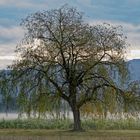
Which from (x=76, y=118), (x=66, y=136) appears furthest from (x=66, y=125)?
(x=66, y=136)

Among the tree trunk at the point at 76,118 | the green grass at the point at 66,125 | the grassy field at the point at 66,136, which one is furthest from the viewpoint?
the green grass at the point at 66,125

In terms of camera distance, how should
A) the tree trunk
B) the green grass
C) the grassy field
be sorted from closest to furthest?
the grassy field, the tree trunk, the green grass

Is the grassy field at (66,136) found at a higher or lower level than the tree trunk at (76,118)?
lower

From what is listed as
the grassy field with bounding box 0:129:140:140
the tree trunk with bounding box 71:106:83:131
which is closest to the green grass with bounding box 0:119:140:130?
the tree trunk with bounding box 71:106:83:131

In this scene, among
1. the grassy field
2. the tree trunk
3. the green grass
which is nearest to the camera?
the grassy field

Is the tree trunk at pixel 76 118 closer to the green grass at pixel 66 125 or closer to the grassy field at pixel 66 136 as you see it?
the grassy field at pixel 66 136

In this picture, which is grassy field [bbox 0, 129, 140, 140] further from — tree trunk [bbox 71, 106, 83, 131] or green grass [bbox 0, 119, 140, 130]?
green grass [bbox 0, 119, 140, 130]

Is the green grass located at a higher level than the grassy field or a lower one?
higher

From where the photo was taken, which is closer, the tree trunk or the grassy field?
the grassy field

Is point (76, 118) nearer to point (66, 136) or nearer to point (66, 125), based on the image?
point (66, 125)

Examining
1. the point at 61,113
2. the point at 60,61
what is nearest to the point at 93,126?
the point at 61,113

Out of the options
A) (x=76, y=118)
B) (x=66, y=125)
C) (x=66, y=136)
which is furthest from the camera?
(x=66, y=125)

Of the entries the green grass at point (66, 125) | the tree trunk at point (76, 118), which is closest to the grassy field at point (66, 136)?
the tree trunk at point (76, 118)

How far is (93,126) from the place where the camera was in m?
53.0
